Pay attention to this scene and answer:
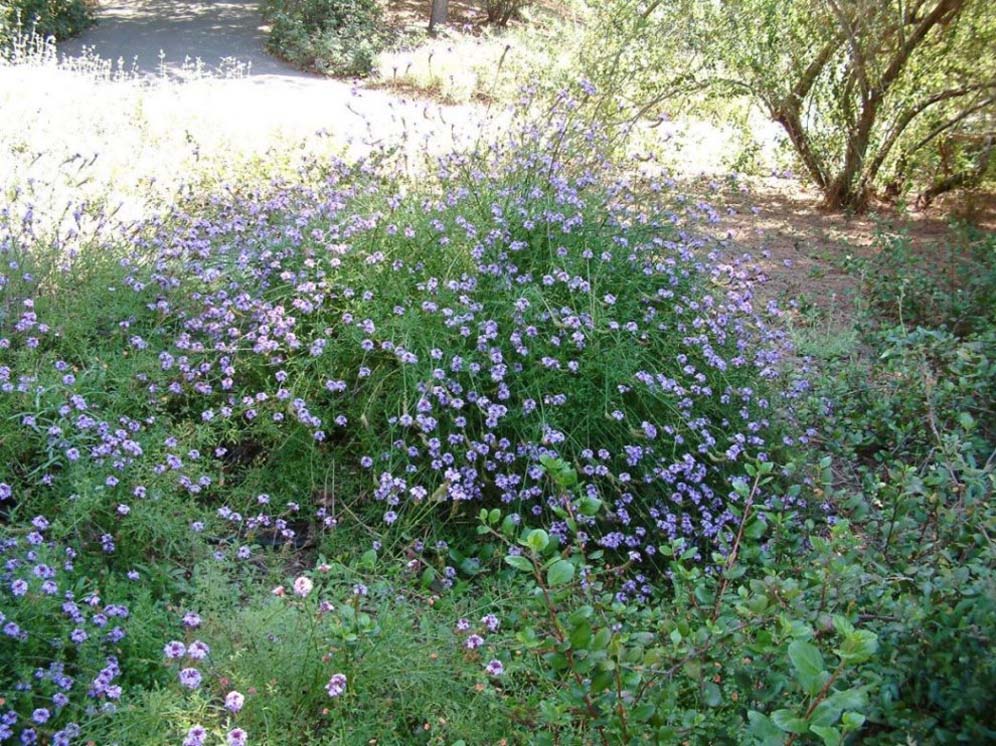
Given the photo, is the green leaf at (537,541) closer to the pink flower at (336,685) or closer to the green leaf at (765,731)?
the green leaf at (765,731)

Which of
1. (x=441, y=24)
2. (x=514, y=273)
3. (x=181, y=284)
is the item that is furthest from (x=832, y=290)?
(x=441, y=24)

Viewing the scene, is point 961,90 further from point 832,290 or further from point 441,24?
point 441,24

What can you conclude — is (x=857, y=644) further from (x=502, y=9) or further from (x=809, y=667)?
(x=502, y=9)

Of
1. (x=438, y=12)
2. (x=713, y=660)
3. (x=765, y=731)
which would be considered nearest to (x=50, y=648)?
(x=713, y=660)

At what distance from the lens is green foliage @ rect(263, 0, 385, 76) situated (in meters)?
15.5

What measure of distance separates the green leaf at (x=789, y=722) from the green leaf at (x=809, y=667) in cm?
4

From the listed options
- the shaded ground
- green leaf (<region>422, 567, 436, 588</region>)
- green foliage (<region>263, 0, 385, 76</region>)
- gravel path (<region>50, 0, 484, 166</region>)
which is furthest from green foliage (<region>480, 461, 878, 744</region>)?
green foliage (<region>263, 0, 385, 76</region>)

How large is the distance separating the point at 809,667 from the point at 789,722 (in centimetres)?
8

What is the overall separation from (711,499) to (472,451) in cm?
92

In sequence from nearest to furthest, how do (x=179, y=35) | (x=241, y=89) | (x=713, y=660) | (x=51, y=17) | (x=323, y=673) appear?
(x=713, y=660) → (x=323, y=673) → (x=241, y=89) → (x=51, y=17) → (x=179, y=35)

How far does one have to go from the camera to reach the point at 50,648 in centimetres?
226

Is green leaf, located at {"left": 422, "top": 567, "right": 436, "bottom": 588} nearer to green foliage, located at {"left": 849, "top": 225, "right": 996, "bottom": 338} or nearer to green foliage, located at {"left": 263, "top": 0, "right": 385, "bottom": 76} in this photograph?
green foliage, located at {"left": 849, "top": 225, "right": 996, "bottom": 338}

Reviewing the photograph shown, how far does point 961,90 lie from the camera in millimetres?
7719

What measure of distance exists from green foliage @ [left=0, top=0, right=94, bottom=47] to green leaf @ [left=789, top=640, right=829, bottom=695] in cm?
1438
